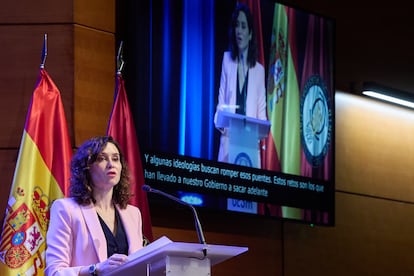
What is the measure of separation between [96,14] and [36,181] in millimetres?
1299

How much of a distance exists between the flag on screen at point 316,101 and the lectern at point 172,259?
3222mm

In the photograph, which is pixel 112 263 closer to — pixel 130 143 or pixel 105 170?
pixel 105 170

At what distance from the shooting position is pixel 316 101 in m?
6.82

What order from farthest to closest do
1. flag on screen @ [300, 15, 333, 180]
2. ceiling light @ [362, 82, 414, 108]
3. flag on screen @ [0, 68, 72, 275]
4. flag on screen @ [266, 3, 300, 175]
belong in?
ceiling light @ [362, 82, 414, 108], flag on screen @ [300, 15, 333, 180], flag on screen @ [266, 3, 300, 175], flag on screen @ [0, 68, 72, 275]

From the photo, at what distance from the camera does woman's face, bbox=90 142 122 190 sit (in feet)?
12.6

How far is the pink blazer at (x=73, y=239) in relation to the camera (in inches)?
147

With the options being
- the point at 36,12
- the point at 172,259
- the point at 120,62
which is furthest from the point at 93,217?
the point at 36,12

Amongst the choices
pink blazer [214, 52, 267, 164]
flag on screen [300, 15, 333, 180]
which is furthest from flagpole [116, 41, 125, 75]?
flag on screen [300, 15, 333, 180]

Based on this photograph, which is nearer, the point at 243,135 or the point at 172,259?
the point at 172,259

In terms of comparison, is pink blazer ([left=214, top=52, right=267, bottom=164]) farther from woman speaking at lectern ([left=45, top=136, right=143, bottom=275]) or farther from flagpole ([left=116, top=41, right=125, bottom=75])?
woman speaking at lectern ([left=45, top=136, right=143, bottom=275])

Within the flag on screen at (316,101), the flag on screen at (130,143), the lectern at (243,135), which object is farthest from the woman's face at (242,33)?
the flag on screen at (130,143)

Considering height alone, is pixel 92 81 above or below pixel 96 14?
below

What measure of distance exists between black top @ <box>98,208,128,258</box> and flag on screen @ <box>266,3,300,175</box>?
2.64 m

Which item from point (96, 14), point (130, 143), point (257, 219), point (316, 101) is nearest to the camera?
point (130, 143)
